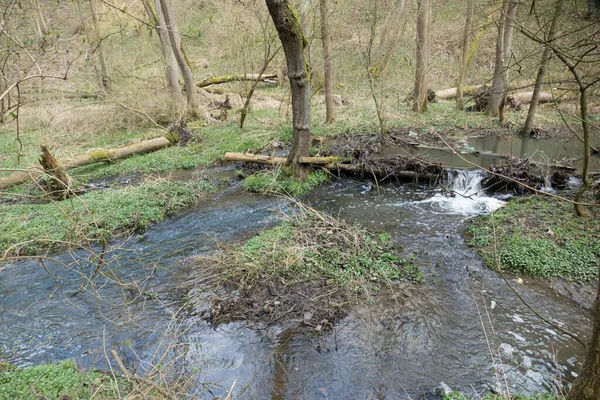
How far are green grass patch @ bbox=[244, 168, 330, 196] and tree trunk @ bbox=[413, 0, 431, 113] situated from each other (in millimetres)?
6510

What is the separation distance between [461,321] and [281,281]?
2.23 meters

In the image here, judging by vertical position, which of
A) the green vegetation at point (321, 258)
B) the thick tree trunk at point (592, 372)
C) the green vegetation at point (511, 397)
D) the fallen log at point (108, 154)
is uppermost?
the fallen log at point (108, 154)

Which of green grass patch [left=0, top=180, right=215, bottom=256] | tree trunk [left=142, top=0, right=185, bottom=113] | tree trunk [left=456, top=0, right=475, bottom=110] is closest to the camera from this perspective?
green grass patch [left=0, top=180, right=215, bottom=256]

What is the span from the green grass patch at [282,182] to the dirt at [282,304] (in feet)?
11.1

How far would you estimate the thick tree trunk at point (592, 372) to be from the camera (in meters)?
2.24

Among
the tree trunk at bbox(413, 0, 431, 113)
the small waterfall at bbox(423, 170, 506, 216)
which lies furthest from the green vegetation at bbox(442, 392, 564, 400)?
the tree trunk at bbox(413, 0, 431, 113)

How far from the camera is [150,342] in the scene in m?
4.13

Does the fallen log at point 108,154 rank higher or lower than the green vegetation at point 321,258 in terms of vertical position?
higher

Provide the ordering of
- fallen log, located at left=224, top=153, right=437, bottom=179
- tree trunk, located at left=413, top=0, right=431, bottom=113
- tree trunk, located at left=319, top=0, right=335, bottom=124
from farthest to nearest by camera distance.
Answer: tree trunk, located at left=413, top=0, right=431, bottom=113, tree trunk, located at left=319, top=0, right=335, bottom=124, fallen log, located at left=224, top=153, right=437, bottom=179

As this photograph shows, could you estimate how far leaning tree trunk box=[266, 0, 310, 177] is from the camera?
694cm

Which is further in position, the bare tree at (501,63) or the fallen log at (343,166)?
the bare tree at (501,63)

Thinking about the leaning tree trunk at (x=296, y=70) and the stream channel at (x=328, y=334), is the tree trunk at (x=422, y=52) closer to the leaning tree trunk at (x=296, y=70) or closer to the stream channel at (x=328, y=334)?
the leaning tree trunk at (x=296, y=70)

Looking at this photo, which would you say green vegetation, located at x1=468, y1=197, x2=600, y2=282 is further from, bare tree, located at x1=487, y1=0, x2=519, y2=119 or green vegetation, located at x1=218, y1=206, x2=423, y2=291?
bare tree, located at x1=487, y1=0, x2=519, y2=119

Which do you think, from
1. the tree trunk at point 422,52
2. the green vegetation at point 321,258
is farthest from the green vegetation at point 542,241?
the tree trunk at point 422,52
